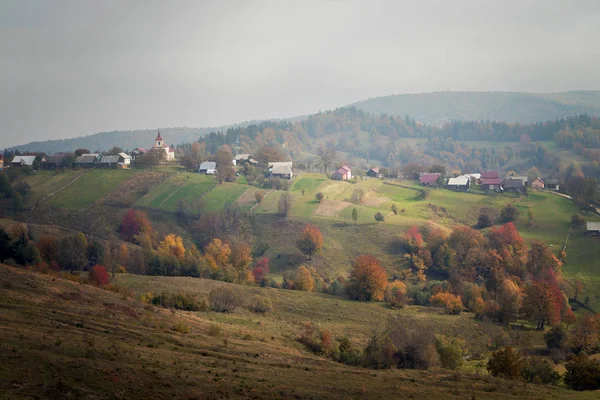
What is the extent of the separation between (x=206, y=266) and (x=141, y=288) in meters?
22.4

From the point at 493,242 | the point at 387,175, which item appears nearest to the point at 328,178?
the point at 387,175

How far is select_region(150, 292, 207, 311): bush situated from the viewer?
55.1 meters

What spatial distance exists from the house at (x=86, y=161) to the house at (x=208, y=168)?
28.9 meters

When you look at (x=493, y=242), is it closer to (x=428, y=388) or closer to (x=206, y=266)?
(x=206, y=266)

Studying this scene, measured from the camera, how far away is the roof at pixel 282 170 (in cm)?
14379

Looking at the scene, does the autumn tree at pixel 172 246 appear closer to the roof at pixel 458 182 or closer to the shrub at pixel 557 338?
the shrub at pixel 557 338

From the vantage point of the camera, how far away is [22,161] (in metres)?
139

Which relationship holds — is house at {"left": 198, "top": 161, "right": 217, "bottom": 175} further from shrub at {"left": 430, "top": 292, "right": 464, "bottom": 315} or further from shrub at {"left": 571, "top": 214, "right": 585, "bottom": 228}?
shrub at {"left": 571, "top": 214, "right": 585, "bottom": 228}

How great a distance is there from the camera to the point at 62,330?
3216 centimetres

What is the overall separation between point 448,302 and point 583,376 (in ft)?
113

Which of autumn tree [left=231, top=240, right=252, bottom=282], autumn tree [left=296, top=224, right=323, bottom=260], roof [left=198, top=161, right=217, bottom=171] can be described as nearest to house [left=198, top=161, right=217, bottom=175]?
roof [left=198, top=161, right=217, bottom=171]

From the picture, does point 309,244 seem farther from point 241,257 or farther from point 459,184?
point 459,184

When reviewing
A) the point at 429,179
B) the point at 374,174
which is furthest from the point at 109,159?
the point at 429,179

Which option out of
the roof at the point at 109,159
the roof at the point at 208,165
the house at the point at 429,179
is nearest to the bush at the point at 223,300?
the roof at the point at 208,165
